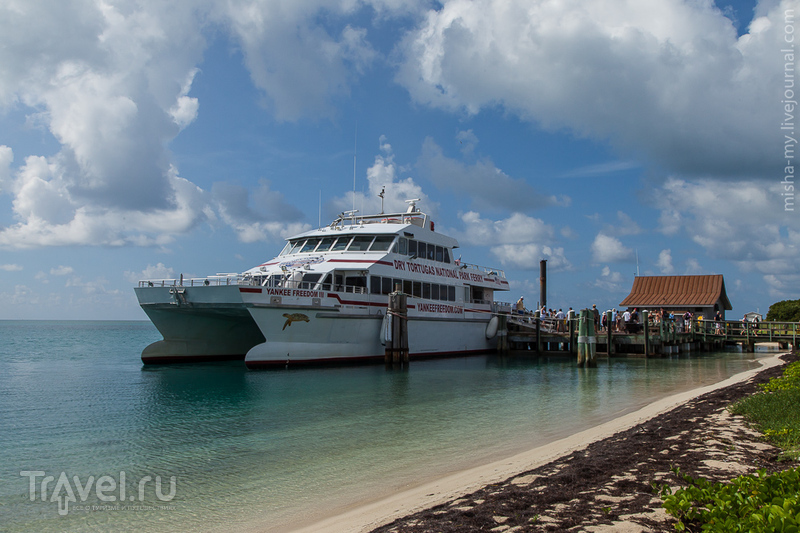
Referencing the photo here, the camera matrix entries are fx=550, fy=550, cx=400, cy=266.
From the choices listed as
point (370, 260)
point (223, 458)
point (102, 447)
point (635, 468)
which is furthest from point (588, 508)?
point (370, 260)

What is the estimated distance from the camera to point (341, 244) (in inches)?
944

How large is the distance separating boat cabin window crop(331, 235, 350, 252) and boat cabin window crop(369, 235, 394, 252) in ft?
3.88

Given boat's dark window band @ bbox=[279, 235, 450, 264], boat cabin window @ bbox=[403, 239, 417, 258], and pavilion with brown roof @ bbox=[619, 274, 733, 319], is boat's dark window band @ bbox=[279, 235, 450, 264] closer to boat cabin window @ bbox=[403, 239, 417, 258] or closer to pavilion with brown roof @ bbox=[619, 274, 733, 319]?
boat cabin window @ bbox=[403, 239, 417, 258]

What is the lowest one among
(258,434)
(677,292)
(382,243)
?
(258,434)

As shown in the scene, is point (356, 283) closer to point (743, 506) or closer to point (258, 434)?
point (258, 434)

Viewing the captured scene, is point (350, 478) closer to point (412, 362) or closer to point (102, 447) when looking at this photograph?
point (102, 447)

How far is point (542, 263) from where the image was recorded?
41250 millimetres

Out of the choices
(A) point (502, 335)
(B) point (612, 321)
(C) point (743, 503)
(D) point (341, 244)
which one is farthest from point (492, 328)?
(C) point (743, 503)

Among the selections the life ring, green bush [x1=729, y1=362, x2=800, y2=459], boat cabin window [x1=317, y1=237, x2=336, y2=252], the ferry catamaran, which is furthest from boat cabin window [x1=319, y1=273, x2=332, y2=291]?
green bush [x1=729, y1=362, x2=800, y2=459]

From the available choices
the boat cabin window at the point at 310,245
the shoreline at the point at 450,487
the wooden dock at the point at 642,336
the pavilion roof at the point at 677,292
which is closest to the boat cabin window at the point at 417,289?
the boat cabin window at the point at 310,245

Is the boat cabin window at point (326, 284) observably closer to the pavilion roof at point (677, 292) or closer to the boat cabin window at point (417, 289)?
the boat cabin window at point (417, 289)

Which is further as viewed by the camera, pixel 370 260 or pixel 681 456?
pixel 370 260

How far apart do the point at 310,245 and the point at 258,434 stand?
15072 millimetres

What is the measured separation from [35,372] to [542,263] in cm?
3207
